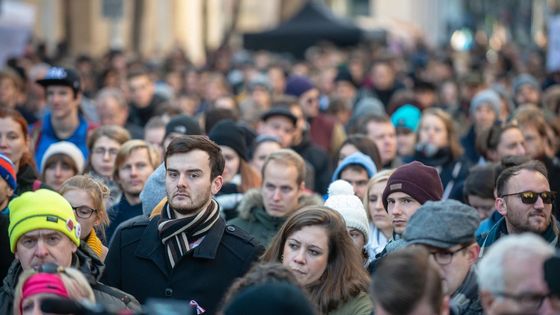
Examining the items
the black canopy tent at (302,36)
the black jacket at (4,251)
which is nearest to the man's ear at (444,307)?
the black jacket at (4,251)

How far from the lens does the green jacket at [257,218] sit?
399 inches

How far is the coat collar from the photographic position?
7988mm

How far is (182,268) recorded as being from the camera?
801cm

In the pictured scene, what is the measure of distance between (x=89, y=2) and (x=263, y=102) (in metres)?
21.7

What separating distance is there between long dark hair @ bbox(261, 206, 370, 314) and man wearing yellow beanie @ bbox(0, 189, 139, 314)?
93 centimetres

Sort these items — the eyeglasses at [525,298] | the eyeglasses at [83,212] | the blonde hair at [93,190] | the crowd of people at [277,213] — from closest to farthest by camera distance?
the eyeglasses at [525,298], the crowd of people at [277,213], the eyeglasses at [83,212], the blonde hair at [93,190]

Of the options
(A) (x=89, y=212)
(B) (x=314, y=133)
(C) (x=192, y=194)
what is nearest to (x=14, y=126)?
(A) (x=89, y=212)

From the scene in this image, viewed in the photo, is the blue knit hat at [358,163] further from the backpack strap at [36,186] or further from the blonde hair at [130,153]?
the backpack strap at [36,186]

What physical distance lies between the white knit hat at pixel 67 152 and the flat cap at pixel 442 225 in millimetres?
5100

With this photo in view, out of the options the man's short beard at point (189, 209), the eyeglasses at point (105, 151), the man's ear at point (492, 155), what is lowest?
the man's ear at point (492, 155)

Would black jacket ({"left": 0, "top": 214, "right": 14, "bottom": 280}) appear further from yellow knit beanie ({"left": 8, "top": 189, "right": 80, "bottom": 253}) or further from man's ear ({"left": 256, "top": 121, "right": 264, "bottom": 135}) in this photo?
man's ear ({"left": 256, "top": 121, "right": 264, "bottom": 135})

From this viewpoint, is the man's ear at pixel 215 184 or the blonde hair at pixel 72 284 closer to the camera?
the blonde hair at pixel 72 284

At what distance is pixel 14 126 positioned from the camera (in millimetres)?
10961

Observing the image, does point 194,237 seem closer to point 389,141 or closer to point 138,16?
point 389,141
